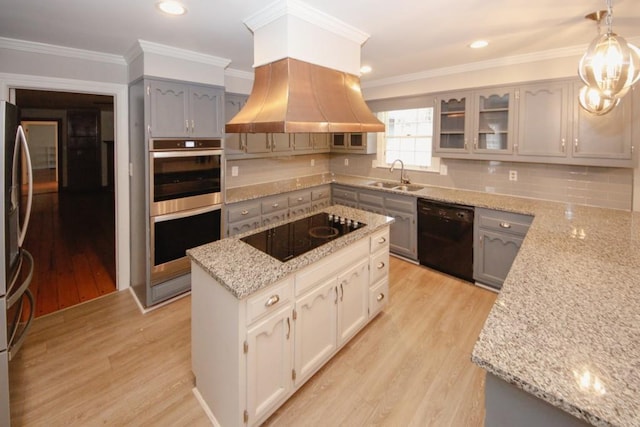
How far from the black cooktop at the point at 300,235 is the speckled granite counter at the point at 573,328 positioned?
3.67ft

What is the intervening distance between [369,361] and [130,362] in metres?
1.72

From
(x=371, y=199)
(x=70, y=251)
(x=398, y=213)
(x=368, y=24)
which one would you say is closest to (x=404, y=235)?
(x=398, y=213)

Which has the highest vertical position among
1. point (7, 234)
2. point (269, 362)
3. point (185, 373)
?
point (7, 234)

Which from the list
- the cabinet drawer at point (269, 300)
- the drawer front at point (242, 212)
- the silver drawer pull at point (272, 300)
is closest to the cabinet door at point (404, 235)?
the drawer front at point (242, 212)

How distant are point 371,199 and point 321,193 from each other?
2.56ft

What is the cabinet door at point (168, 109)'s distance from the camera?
282cm

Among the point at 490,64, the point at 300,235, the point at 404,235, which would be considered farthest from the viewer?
the point at 404,235

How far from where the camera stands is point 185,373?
7.23 feet

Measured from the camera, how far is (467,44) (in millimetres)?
2850

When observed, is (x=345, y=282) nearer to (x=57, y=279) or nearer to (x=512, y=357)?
(x=512, y=357)

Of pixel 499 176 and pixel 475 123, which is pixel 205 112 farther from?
pixel 499 176

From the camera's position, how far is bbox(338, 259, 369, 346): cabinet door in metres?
2.27

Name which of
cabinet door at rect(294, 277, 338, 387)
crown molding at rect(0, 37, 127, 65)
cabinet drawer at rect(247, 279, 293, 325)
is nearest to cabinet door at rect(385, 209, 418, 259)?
cabinet door at rect(294, 277, 338, 387)

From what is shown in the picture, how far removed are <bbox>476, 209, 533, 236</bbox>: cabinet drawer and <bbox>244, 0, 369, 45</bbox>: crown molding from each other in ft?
6.98
